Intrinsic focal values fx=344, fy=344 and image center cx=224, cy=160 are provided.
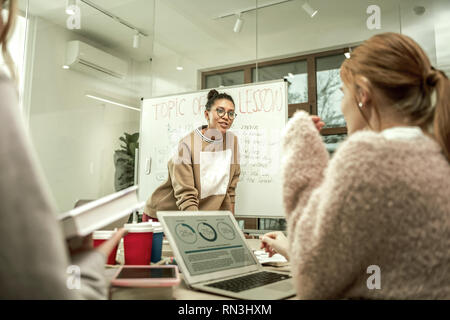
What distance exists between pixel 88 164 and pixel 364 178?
3915mm

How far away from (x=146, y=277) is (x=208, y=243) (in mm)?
282

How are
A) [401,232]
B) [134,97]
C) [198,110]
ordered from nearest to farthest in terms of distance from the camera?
[401,232] < [198,110] < [134,97]

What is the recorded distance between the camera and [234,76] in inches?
163

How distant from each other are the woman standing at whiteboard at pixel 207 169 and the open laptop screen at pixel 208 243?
1.27m

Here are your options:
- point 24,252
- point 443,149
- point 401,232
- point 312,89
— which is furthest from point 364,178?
point 312,89

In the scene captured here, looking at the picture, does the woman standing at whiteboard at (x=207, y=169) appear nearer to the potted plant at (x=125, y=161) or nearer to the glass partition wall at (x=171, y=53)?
the glass partition wall at (x=171, y=53)

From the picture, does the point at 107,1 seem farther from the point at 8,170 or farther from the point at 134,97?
the point at 8,170

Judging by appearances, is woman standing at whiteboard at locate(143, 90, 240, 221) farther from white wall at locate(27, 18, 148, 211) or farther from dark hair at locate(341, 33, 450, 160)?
white wall at locate(27, 18, 148, 211)

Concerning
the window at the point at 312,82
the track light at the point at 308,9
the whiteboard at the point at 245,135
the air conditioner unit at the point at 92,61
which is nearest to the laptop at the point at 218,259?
the whiteboard at the point at 245,135

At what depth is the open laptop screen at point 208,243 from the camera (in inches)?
33.4

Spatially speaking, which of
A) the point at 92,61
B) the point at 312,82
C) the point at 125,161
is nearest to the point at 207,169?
the point at 312,82

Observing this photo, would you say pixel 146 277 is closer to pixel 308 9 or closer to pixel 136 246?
pixel 136 246

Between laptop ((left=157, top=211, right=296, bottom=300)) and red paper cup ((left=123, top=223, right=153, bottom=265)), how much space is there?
0.09 m

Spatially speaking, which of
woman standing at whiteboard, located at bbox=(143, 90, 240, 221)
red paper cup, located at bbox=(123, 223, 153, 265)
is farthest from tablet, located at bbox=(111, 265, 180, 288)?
woman standing at whiteboard, located at bbox=(143, 90, 240, 221)
